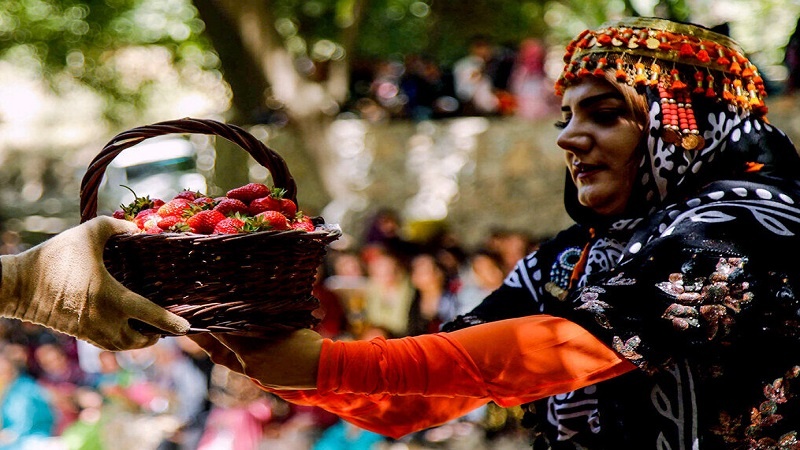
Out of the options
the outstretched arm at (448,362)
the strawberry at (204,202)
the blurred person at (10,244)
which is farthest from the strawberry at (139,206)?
the blurred person at (10,244)

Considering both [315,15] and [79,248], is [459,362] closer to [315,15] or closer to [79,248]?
[79,248]

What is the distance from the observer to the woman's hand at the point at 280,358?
2053 mm

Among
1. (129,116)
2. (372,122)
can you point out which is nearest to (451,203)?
(372,122)

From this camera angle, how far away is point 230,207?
7.13 feet

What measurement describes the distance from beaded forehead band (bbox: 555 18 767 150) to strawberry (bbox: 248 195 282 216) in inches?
32.4

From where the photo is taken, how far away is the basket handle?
2229 mm

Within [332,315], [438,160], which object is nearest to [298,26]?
[438,160]

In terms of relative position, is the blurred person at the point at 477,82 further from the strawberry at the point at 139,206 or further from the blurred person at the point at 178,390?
the strawberry at the point at 139,206

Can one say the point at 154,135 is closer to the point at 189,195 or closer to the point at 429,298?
the point at 189,195

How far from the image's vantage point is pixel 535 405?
2.62 metres

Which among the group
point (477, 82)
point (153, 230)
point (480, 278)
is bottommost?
point (480, 278)

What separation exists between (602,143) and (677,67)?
257 millimetres

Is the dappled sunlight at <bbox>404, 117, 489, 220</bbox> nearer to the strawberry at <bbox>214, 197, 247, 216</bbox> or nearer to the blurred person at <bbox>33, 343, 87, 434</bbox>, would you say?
the blurred person at <bbox>33, 343, 87, 434</bbox>

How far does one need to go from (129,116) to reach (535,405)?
1568 cm
